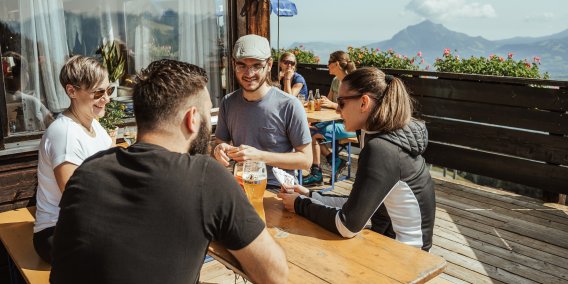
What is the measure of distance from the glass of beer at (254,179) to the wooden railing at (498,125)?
4.62m

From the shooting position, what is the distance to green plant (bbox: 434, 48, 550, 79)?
6539 mm

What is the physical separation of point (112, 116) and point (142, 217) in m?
2.64

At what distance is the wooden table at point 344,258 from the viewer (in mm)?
1561

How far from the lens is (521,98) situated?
5.51 m

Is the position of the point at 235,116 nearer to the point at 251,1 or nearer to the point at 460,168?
the point at 251,1

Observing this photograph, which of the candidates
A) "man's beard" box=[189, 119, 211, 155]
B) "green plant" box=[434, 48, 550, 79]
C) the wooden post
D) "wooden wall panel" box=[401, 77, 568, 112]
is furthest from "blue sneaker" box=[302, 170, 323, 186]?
"man's beard" box=[189, 119, 211, 155]

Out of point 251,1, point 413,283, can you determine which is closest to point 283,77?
point 251,1

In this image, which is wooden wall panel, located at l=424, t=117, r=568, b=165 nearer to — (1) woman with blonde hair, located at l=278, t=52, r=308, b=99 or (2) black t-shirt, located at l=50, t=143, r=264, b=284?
(1) woman with blonde hair, located at l=278, t=52, r=308, b=99

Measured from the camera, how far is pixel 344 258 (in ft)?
5.58

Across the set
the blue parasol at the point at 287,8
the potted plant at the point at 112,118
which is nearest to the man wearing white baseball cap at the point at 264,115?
the potted plant at the point at 112,118

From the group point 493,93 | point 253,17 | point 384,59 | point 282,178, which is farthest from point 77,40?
point 384,59

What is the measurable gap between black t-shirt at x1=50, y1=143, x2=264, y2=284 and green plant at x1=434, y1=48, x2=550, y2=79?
6469mm

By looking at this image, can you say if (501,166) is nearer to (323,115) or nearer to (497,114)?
(497,114)

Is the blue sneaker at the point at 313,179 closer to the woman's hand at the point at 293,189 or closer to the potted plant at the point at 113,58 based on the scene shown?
the potted plant at the point at 113,58
